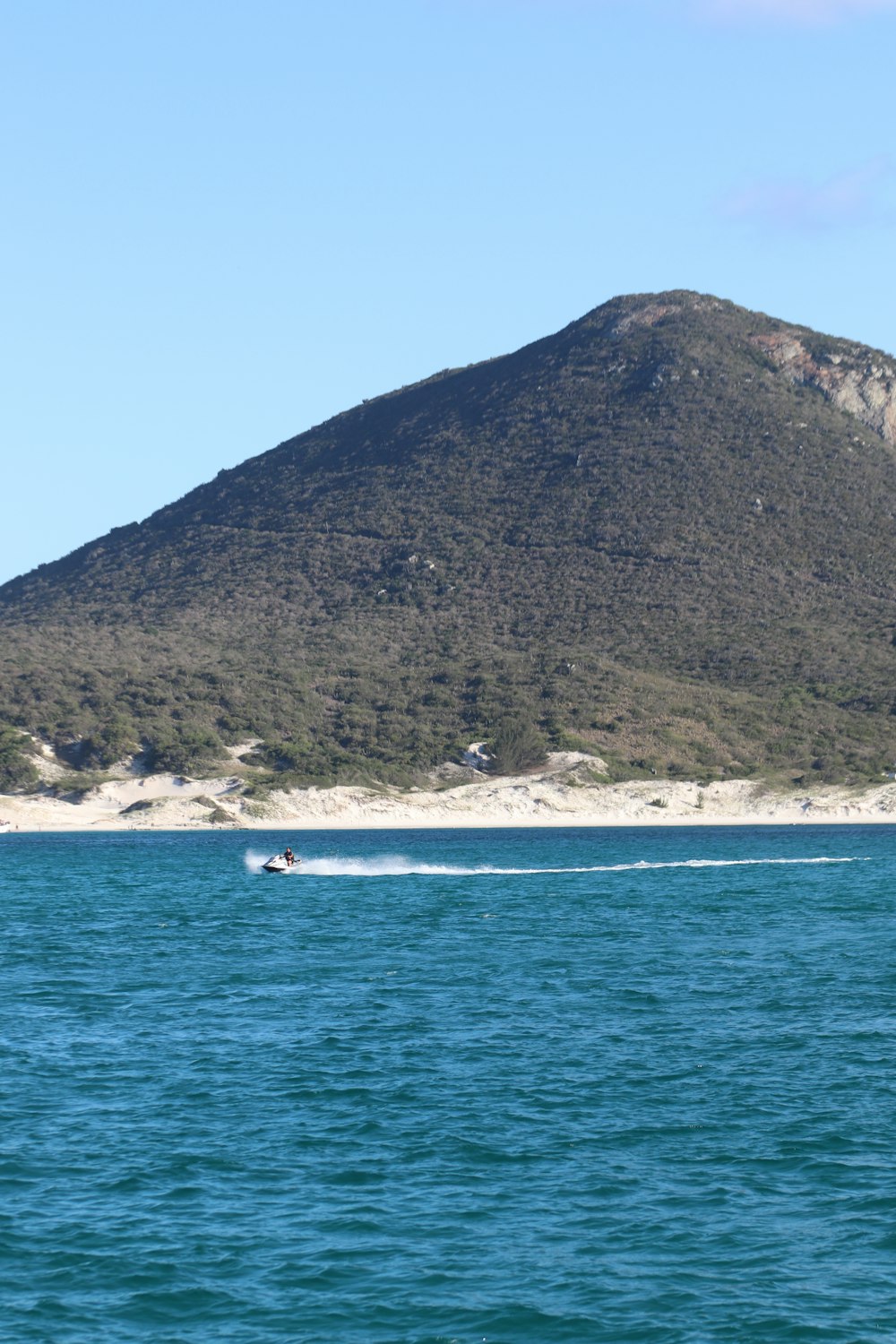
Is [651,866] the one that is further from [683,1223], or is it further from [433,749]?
[683,1223]

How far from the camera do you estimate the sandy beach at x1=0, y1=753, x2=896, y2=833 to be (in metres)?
116

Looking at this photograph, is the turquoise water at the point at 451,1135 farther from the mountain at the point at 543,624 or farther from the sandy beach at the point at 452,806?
the mountain at the point at 543,624

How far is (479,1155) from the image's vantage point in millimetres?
23312

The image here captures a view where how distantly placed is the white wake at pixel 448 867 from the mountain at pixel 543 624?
40.2 m

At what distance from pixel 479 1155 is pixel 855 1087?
7.39m

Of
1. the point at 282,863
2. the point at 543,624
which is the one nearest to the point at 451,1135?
the point at 282,863

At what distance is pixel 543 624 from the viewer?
162 meters

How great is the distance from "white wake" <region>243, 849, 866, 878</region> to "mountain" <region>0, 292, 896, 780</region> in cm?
4016

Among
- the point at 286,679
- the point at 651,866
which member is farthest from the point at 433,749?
the point at 651,866

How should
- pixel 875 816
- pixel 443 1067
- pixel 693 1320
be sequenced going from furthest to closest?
pixel 875 816 < pixel 443 1067 < pixel 693 1320

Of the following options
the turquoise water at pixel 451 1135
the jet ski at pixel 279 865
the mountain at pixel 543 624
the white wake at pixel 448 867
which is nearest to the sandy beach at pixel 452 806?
the mountain at pixel 543 624

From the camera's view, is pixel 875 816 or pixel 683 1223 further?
pixel 875 816

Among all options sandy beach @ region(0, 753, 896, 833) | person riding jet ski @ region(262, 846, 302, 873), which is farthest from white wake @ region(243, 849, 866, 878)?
sandy beach @ region(0, 753, 896, 833)

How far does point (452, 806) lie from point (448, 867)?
37.2 m
